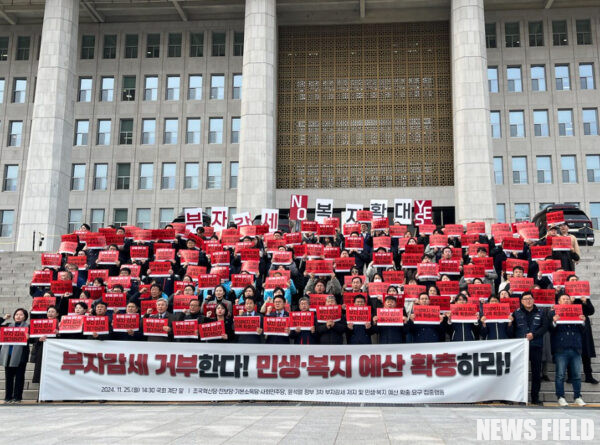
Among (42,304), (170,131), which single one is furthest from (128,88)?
(42,304)

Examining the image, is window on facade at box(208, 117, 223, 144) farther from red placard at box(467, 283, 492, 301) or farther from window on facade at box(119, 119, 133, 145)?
red placard at box(467, 283, 492, 301)

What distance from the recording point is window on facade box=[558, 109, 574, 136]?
1523 inches

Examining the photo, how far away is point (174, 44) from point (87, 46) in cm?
607

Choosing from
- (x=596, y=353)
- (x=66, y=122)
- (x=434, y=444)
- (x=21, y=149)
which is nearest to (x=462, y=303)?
(x=596, y=353)

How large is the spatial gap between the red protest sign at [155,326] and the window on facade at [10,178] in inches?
1307

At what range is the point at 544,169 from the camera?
3856 centimetres

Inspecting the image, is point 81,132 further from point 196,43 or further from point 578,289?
point 578,289

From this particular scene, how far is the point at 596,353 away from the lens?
12805 mm

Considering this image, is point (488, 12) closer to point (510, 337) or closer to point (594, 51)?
point (594, 51)

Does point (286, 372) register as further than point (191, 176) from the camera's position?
No

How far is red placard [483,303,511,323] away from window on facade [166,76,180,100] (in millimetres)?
33718

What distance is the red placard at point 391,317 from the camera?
1124 centimetres

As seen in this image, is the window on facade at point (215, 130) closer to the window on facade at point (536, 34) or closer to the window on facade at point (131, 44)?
the window on facade at point (131, 44)

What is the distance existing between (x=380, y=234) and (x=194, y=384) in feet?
24.4
